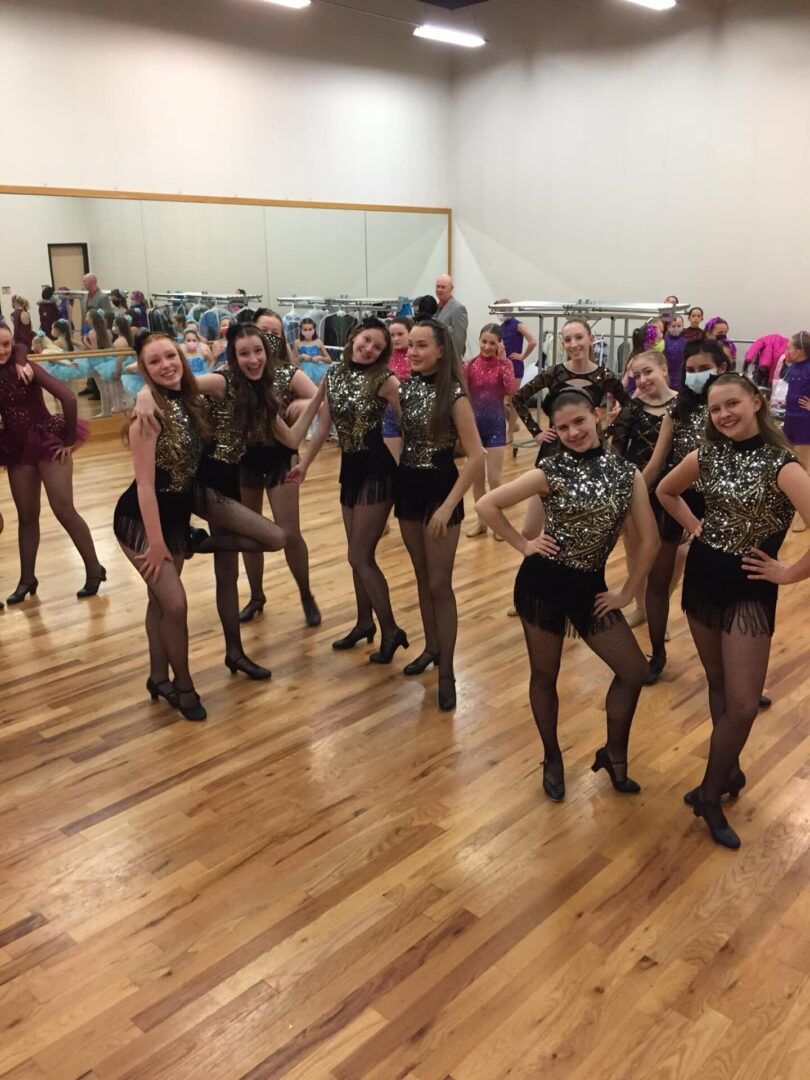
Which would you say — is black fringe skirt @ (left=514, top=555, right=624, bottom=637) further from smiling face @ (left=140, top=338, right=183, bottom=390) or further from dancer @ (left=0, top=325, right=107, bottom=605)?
dancer @ (left=0, top=325, right=107, bottom=605)

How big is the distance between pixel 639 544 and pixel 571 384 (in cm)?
162

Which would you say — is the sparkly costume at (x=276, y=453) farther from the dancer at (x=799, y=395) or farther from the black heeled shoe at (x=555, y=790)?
the dancer at (x=799, y=395)

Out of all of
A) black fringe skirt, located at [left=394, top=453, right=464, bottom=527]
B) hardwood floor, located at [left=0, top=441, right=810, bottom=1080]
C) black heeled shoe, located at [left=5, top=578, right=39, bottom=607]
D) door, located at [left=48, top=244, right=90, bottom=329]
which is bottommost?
hardwood floor, located at [left=0, top=441, right=810, bottom=1080]

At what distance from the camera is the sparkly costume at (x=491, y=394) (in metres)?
6.17

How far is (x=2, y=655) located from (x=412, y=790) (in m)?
2.39

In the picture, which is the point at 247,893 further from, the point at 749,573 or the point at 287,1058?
the point at 749,573

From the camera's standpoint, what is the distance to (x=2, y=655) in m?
4.38

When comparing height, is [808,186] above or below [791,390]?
above

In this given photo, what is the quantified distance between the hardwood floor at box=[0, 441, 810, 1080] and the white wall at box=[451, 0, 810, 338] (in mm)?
7500

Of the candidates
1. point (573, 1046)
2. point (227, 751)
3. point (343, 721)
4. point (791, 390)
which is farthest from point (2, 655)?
point (791, 390)

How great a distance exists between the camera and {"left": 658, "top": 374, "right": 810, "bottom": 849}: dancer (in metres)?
2.56

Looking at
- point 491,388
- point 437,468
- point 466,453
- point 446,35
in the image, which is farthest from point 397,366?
point 446,35

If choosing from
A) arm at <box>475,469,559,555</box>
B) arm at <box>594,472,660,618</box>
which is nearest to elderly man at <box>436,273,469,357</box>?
arm at <box>475,469,559,555</box>

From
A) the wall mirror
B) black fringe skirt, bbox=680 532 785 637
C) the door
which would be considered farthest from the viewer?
the door
